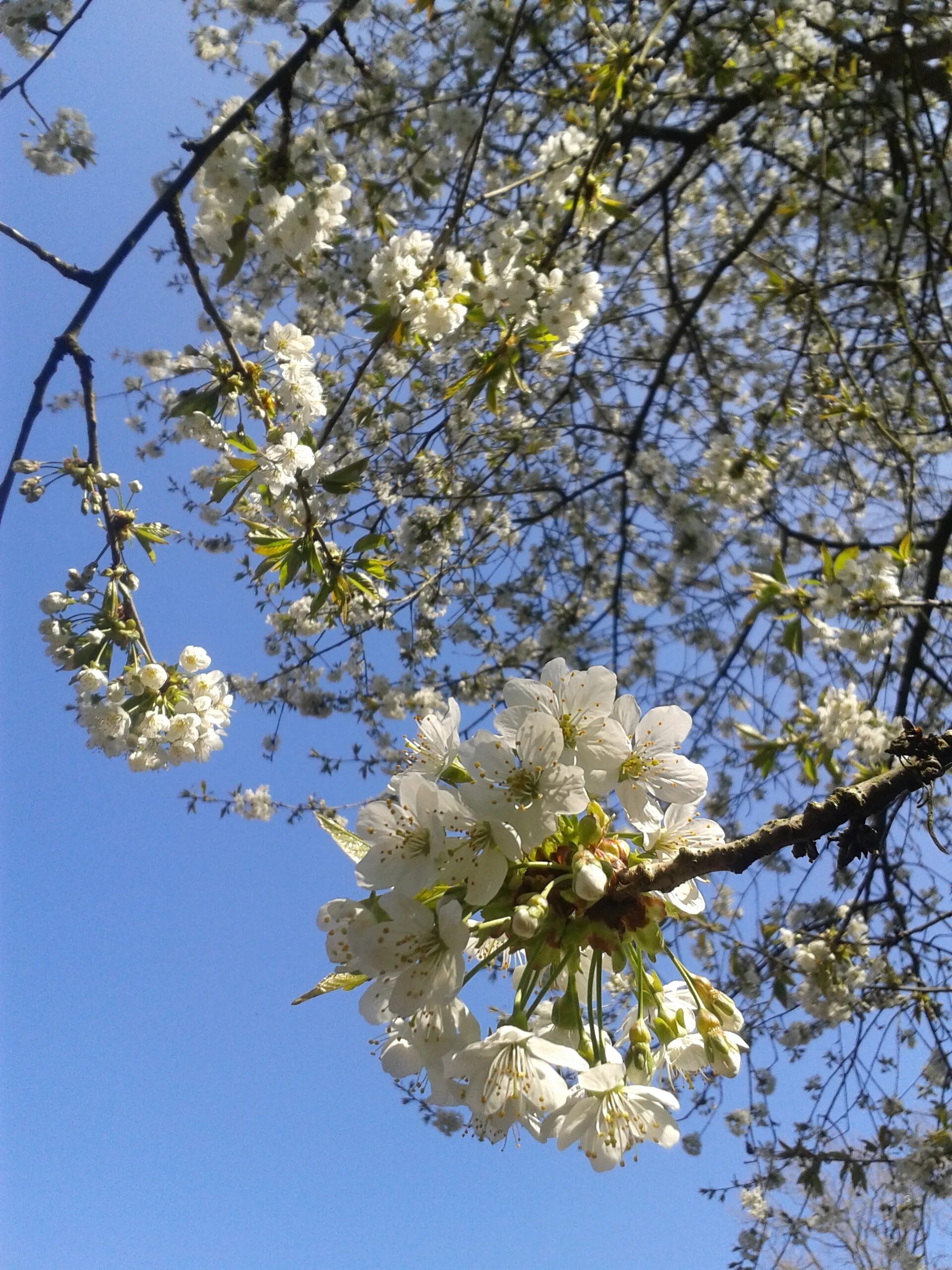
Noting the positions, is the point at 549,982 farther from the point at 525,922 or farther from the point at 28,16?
the point at 28,16

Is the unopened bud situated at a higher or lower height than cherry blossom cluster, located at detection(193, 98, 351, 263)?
lower

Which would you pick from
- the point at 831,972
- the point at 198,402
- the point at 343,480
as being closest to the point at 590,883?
the point at 343,480

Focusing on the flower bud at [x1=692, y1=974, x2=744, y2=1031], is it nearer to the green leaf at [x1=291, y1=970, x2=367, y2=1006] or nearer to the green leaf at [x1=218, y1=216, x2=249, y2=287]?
the green leaf at [x1=291, y1=970, x2=367, y2=1006]

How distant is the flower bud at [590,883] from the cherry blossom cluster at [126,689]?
139 centimetres

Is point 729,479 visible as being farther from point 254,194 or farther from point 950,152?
point 254,194

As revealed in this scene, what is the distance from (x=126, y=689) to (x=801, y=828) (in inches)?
64.7

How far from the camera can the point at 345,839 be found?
1.02 m

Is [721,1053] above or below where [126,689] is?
below

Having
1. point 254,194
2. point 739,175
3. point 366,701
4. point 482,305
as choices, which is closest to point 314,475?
point 254,194

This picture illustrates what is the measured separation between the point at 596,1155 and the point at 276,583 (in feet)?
7.00

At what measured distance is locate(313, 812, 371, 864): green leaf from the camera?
1.00 metres

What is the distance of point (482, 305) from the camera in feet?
7.84

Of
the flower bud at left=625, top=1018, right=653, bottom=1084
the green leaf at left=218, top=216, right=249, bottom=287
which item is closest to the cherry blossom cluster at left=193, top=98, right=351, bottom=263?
the green leaf at left=218, top=216, right=249, bottom=287

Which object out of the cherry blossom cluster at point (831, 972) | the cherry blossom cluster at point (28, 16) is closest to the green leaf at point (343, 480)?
the cherry blossom cluster at point (28, 16)
